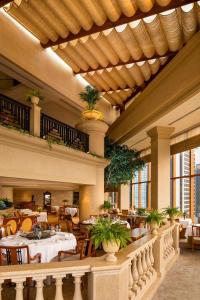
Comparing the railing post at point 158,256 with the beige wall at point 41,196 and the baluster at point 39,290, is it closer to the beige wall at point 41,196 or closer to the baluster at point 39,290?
the baluster at point 39,290

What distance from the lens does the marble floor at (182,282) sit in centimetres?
434

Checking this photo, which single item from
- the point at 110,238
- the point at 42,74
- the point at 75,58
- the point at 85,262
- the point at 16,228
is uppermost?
the point at 75,58

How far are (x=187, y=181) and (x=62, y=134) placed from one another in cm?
675

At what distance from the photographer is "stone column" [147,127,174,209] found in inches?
396

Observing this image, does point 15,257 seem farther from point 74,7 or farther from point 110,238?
point 74,7

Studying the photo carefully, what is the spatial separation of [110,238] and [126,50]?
22.4 ft

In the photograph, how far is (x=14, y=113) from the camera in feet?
23.4

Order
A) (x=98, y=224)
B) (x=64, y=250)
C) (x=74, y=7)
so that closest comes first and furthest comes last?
(x=98, y=224), (x=64, y=250), (x=74, y=7)

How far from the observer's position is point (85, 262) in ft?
9.81

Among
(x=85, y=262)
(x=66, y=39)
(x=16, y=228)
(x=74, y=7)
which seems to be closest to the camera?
(x=85, y=262)

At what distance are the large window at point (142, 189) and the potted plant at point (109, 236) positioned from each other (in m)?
12.4

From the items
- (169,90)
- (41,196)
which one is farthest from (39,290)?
(41,196)

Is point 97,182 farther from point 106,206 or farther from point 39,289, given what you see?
point 39,289

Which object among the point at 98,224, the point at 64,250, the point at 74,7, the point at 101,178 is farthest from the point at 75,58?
the point at 98,224
